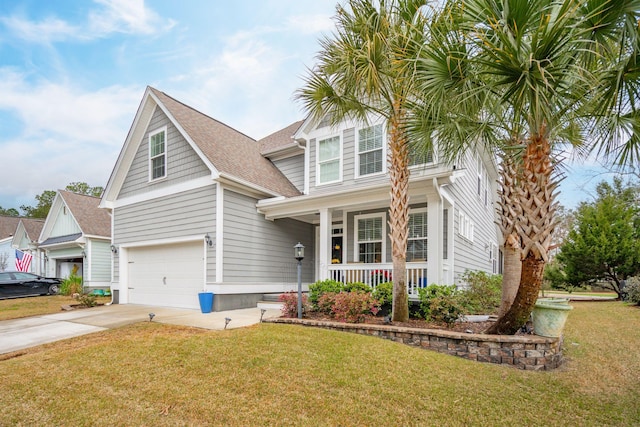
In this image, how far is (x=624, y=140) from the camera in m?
5.52

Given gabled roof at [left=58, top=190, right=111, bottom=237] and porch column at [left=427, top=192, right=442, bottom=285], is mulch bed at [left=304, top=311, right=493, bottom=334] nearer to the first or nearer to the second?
porch column at [left=427, top=192, right=442, bottom=285]

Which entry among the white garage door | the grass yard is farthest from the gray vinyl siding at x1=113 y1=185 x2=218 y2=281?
the grass yard

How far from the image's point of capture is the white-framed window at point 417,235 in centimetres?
1051

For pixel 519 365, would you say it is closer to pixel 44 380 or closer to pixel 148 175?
pixel 44 380

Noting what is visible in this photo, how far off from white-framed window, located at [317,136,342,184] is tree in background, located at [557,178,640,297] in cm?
1229

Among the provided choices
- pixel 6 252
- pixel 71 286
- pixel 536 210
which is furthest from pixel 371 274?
pixel 6 252

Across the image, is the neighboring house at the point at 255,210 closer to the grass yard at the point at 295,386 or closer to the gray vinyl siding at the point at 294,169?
the gray vinyl siding at the point at 294,169

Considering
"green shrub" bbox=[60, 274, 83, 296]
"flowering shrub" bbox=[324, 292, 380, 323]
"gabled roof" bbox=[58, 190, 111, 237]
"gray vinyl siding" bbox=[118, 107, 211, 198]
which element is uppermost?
"gray vinyl siding" bbox=[118, 107, 211, 198]

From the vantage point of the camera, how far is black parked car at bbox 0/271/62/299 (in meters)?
16.5

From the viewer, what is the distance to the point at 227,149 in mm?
12125

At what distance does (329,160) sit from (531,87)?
27.0 feet

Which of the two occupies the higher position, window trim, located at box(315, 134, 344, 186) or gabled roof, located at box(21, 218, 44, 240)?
window trim, located at box(315, 134, 344, 186)

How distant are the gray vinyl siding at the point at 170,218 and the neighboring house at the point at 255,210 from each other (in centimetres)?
4

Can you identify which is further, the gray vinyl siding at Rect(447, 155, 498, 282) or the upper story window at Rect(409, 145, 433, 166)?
the gray vinyl siding at Rect(447, 155, 498, 282)
